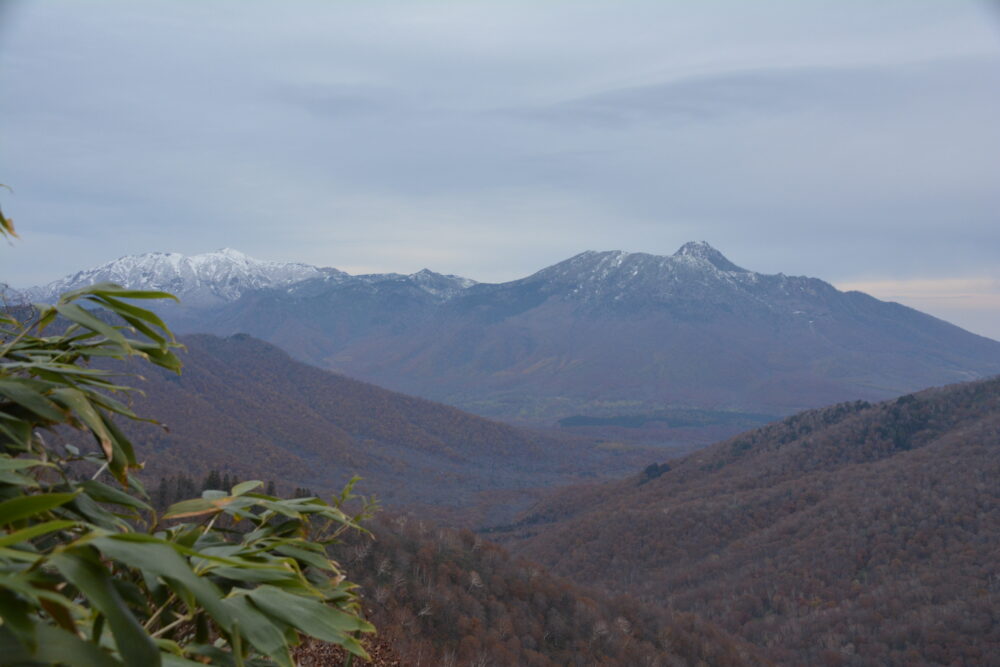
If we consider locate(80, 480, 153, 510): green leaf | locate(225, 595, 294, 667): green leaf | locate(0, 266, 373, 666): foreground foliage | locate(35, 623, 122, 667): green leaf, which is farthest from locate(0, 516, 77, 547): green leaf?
locate(80, 480, 153, 510): green leaf

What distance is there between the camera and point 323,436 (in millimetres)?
90562

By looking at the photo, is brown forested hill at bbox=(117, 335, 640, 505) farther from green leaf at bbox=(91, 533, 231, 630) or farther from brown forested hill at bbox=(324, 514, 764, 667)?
green leaf at bbox=(91, 533, 231, 630)

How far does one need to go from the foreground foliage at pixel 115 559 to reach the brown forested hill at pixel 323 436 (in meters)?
52.0

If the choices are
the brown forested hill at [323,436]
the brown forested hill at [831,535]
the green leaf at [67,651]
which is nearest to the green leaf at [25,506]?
the green leaf at [67,651]

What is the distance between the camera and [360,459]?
88.4 meters

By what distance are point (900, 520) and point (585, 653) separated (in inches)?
1121

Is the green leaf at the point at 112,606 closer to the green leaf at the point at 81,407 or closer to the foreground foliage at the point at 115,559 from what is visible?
the foreground foliage at the point at 115,559

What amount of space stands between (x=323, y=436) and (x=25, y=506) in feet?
305

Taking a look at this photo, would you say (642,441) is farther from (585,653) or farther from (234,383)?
(585,653)

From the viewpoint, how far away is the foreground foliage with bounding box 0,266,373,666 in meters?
0.91

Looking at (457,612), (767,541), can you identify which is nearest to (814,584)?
(767,541)

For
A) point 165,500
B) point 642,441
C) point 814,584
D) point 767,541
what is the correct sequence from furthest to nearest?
point 642,441 < point 767,541 < point 814,584 < point 165,500

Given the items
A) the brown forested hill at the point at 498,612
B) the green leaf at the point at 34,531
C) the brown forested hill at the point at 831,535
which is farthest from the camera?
the brown forested hill at the point at 831,535

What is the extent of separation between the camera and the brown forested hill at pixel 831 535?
2942cm
